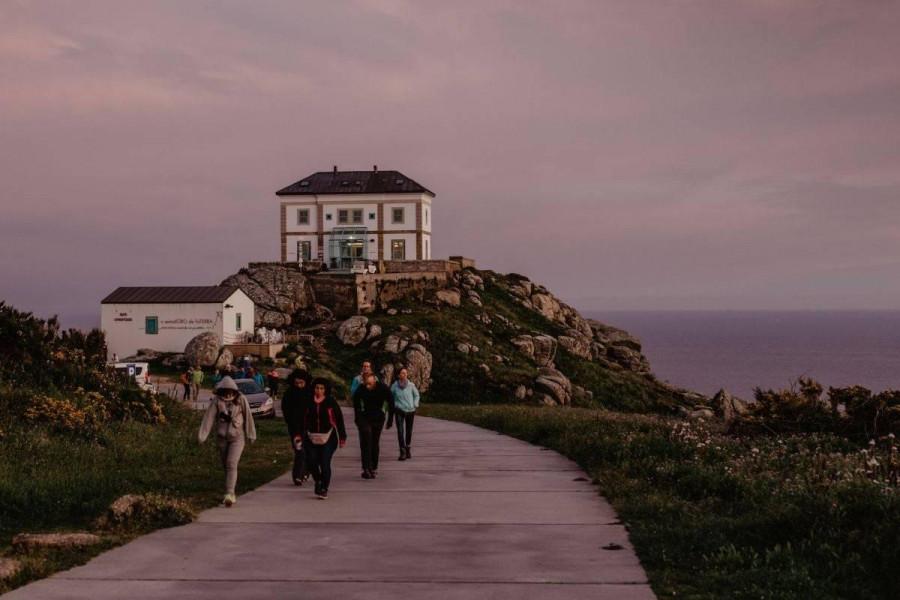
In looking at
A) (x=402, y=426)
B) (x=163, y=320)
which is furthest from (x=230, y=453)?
(x=163, y=320)

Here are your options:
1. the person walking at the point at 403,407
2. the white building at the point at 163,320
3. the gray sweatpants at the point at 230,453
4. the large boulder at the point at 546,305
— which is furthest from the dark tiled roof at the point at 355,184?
the gray sweatpants at the point at 230,453

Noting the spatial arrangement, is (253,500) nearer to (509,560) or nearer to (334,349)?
(509,560)

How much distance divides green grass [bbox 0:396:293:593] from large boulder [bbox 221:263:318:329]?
46.1 m

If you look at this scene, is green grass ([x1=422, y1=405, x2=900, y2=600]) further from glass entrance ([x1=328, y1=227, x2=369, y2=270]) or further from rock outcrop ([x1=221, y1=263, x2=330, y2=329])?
glass entrance ([x1=328, y1=227, x2=369, y2=270])

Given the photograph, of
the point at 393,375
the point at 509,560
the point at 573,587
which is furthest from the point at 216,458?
the point at 393,375

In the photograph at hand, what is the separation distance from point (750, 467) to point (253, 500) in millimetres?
8251

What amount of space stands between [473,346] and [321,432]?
50.2 m

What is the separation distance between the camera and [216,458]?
1850 centimetres

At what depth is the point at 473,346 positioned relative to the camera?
211 ft

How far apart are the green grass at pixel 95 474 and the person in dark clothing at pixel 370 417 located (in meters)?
1.94

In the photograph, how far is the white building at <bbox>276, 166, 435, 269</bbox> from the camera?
8338 centimetres

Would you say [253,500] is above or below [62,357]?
below

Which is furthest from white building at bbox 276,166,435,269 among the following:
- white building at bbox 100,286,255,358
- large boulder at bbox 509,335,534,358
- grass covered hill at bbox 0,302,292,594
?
grass covered hill at bbox 0,302,292,594

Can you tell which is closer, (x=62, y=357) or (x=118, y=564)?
(x=118, y=564)
